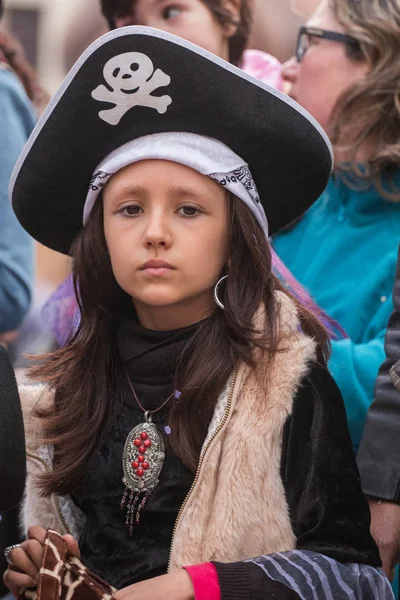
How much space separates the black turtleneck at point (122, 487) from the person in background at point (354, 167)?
2.93 feet

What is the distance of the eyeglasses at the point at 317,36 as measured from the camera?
12.3ft

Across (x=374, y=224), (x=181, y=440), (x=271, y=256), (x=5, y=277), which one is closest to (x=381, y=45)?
(x=374, y=224)

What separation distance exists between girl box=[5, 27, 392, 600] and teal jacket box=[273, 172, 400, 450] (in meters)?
0.49

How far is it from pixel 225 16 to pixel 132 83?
178 centimetres

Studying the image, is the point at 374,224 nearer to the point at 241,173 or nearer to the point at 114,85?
the point at 241,173

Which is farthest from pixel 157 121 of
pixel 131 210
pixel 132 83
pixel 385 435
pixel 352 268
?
pixel 352 268

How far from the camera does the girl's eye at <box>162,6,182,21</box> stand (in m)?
4.12

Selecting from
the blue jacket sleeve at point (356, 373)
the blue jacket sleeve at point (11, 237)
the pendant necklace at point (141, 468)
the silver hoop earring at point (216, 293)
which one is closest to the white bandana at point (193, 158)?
the silver hoop earring at point (216, 293)

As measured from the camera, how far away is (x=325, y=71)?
12.5ft

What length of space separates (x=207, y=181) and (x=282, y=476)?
69 cm

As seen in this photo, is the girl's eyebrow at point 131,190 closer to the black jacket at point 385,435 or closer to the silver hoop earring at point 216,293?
the silver hoop earring at point 216,293

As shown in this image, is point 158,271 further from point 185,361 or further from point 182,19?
point 182,19

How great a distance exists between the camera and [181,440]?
2.58 m

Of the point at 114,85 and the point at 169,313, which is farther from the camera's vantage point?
the point at 169,313
